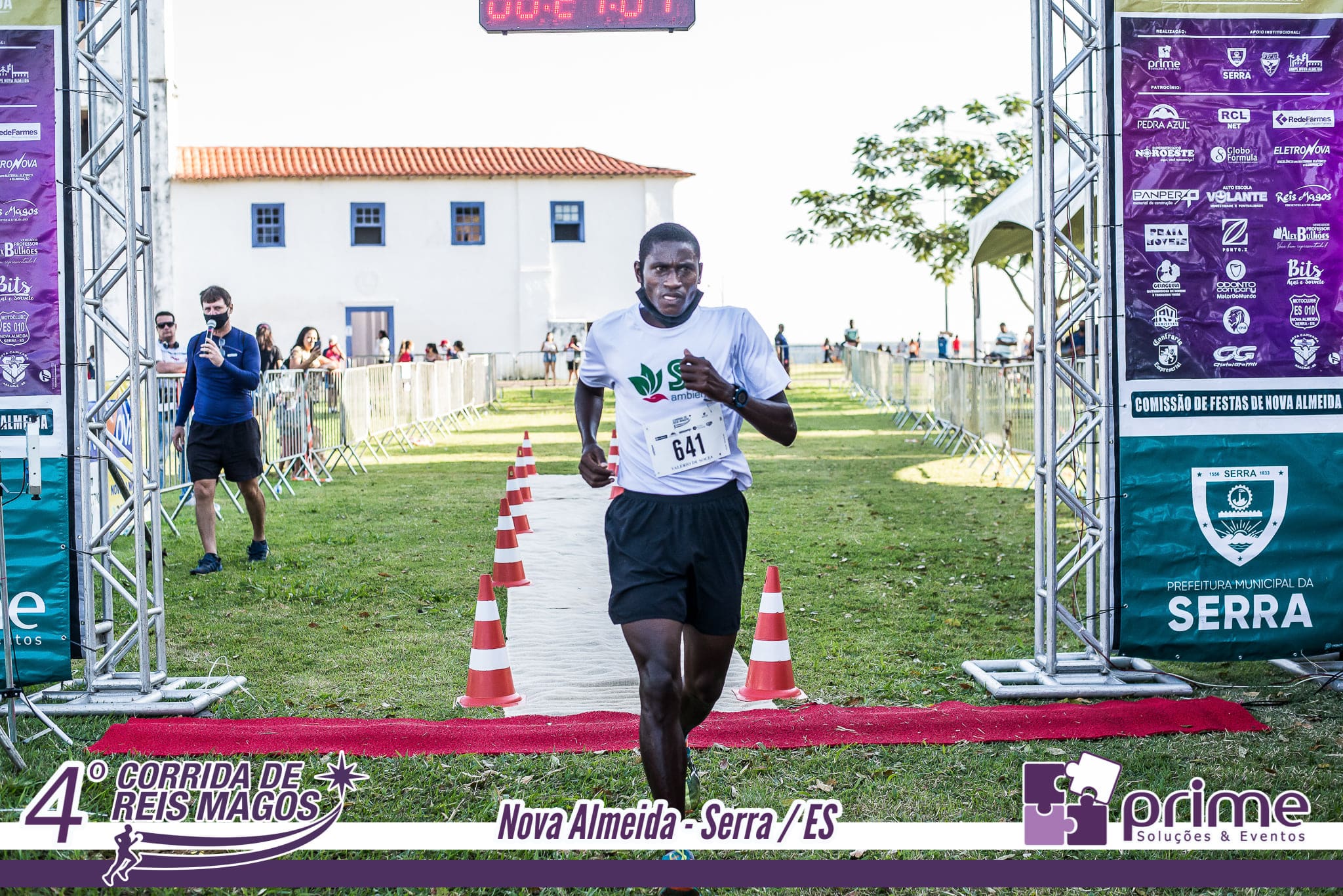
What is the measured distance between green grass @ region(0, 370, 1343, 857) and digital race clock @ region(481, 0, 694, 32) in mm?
4203

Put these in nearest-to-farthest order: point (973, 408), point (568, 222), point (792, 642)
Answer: point (792, 642) → point (973, 408) → point (568, 222)

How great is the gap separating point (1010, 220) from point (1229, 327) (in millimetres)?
7629

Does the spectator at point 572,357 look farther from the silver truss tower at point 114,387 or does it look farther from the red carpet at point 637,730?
the red carpet at point 637,730

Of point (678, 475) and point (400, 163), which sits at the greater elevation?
point (400, 163)

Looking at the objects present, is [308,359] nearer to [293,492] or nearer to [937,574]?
[293,492]

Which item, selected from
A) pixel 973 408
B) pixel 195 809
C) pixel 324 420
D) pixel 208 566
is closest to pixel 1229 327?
pixel 195 809

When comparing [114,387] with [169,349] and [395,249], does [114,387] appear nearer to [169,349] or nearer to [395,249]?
[169,349]

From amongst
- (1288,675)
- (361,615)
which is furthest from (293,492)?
(1288,675)

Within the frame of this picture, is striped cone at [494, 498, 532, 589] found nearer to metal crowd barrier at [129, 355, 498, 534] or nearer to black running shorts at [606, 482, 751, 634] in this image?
metal crowd barrier at [129, 355, 498, 534]

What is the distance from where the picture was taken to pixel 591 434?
206 inches

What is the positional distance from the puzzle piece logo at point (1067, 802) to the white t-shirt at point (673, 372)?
5.44 feet

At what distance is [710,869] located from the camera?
14.1ft

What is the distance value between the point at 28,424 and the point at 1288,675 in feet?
22.4

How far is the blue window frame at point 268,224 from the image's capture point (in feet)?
154
